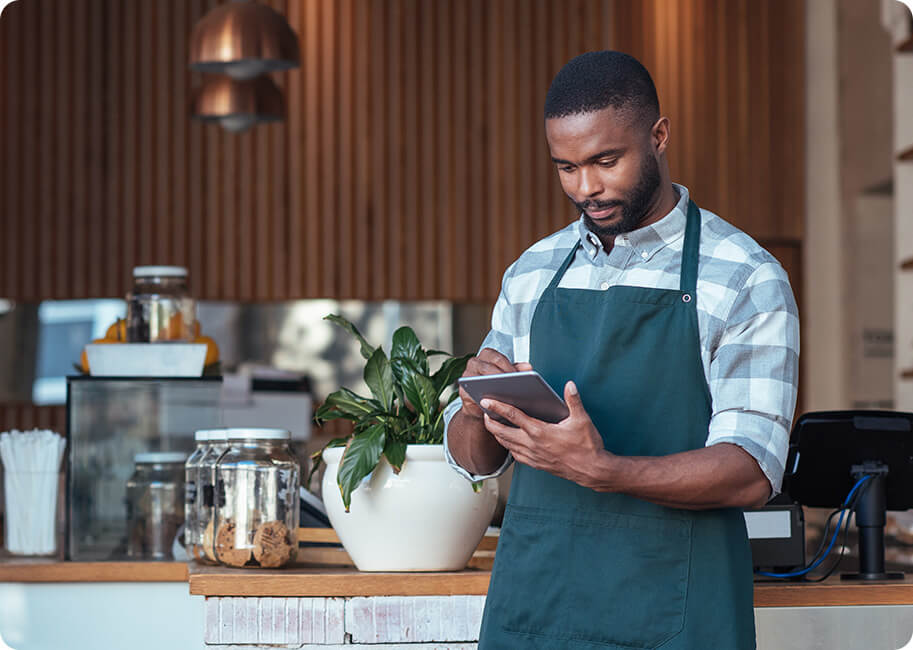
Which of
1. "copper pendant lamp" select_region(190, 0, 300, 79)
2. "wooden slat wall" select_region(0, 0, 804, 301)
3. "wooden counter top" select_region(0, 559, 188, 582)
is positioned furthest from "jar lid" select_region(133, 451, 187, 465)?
"wooden slat wall" select_region(0, 0, 804, 301)

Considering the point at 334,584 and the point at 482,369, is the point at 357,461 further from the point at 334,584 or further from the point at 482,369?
the point at 482,369

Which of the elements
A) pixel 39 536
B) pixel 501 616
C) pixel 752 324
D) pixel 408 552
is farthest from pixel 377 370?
pixel 39 536

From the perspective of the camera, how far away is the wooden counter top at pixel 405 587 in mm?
1615

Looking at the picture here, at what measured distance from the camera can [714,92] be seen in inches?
217

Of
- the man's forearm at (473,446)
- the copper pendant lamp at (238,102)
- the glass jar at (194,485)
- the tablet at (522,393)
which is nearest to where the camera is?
the tablet at (522,393)

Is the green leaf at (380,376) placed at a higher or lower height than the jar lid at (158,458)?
higher

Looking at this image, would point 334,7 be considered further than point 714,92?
Yes

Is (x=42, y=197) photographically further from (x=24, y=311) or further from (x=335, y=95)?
(x=335, y=95)

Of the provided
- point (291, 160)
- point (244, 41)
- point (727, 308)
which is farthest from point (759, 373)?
point (291, 160)

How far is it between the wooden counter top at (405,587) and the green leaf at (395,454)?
0.16 meters

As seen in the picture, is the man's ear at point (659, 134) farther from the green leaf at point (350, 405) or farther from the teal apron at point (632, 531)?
the green leaf at point (350, 405)

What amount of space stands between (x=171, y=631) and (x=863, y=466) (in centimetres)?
129

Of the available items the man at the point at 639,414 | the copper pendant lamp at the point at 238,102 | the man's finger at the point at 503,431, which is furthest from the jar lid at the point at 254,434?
the copper pendant lamp at the point at 238,102

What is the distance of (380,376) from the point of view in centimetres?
174
